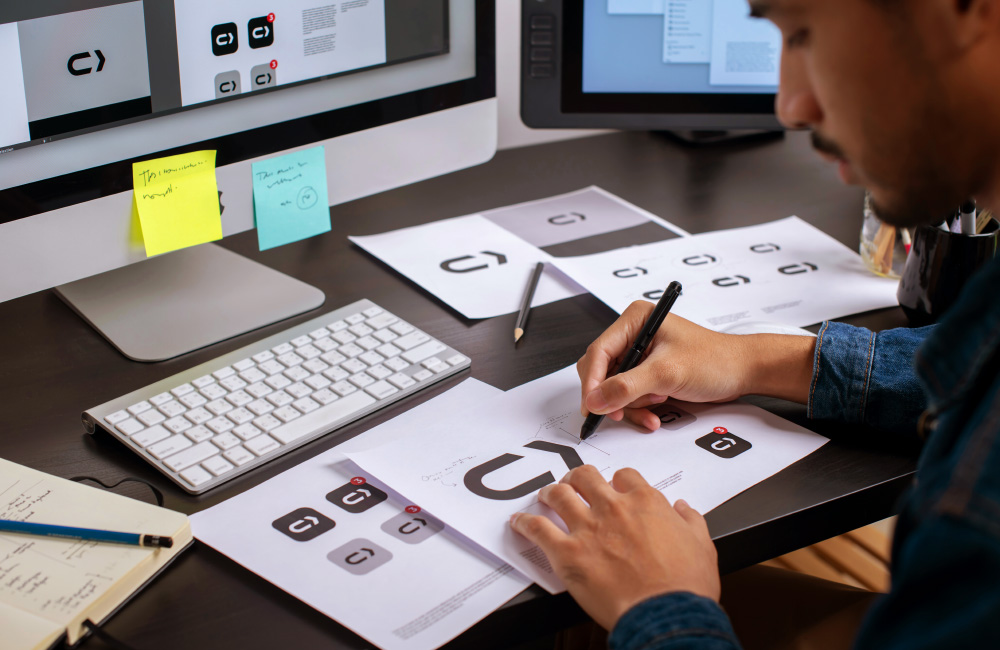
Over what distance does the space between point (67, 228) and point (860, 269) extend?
84cm

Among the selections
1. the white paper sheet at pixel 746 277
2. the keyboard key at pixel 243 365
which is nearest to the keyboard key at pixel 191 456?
the keyboard key at pixel 243 365

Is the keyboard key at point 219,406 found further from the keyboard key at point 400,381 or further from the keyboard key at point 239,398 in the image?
the keyboard key at point 400,381

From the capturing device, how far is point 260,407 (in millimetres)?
774

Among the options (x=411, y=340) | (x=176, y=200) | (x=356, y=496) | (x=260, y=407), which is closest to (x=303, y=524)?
(x=356, y=496)

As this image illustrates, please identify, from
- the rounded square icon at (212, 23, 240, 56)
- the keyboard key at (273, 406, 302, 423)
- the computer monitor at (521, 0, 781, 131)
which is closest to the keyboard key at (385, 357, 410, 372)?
the keyboard key at (273, 406, 302, 423)

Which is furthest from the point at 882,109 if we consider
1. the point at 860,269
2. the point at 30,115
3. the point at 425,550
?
the point at 30,115

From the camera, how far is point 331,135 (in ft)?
3.10

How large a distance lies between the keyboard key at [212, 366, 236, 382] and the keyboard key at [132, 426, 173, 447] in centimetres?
8

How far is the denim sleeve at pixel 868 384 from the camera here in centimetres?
78

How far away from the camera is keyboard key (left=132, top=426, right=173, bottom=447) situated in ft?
2.38

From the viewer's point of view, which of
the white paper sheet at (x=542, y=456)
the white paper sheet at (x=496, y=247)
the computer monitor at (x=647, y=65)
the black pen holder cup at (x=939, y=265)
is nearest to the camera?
the white paper sheet at (x=542, y=456)

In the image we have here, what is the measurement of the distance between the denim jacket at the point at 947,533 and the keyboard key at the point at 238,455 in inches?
12.6

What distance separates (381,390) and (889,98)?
47 cm

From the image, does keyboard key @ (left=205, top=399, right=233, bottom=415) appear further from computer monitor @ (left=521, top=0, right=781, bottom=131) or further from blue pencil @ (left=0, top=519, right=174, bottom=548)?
computer monitor @ (left=521, top=0, right=781, bottom=131)
